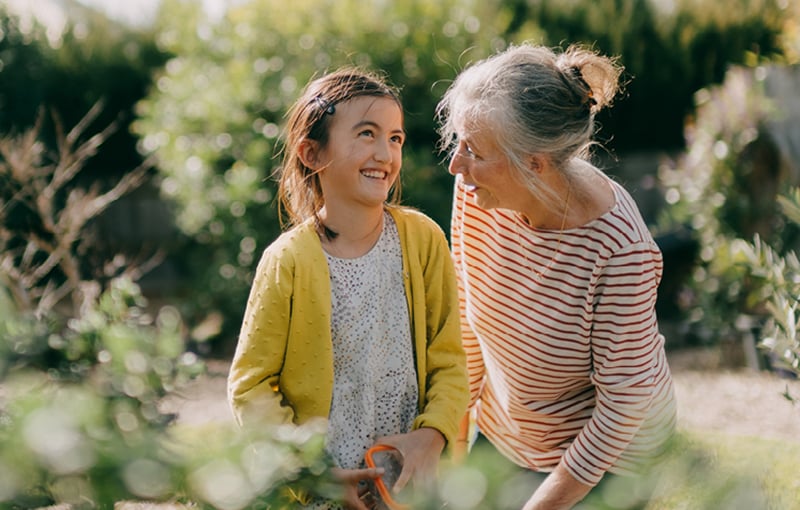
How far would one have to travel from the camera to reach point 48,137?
8273 millimetres

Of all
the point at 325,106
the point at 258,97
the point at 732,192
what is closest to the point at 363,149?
the point at 325,106

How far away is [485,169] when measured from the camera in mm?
2223

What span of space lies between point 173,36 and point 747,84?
465 centimetres

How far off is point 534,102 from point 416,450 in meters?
0.86

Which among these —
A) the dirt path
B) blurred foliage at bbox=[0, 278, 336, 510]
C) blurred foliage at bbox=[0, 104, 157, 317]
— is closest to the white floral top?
blurred foliage at bbox=[0, 278, 336, 510]

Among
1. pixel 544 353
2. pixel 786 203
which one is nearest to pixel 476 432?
pixel 544 353

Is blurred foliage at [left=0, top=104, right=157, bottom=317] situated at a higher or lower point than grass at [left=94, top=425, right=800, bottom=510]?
lower

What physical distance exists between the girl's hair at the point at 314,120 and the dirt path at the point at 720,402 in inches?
94.5

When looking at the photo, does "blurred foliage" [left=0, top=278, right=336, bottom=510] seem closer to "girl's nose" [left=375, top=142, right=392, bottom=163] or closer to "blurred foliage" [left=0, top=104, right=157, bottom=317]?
"girl's nose" [left=375, top=142, right=392, bottom=163]

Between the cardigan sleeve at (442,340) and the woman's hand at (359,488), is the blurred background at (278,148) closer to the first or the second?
the cardigan sleeve at (442,340)

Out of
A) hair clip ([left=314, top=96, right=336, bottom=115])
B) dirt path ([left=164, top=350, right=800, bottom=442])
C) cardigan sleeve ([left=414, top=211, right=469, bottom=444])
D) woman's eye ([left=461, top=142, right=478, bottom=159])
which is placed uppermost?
hair clip ([left=314, top=96, right=336, bottom=115])

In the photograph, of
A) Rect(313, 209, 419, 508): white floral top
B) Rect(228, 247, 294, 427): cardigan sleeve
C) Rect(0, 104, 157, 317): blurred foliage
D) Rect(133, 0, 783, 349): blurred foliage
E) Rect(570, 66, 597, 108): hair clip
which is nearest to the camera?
Rect(228, 247, 294, 427): cardigan sleeve

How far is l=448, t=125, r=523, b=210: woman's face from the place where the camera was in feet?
7.27

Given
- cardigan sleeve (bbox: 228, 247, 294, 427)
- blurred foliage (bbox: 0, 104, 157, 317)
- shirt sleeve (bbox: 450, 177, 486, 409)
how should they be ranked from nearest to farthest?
cardigan sleeve (bbox: 228, 247, 294, 427) → shirt sleeve (bbox: 450, 177, 486, 409) → blurred foliage (bbox: 0, 104, 157, 317)
